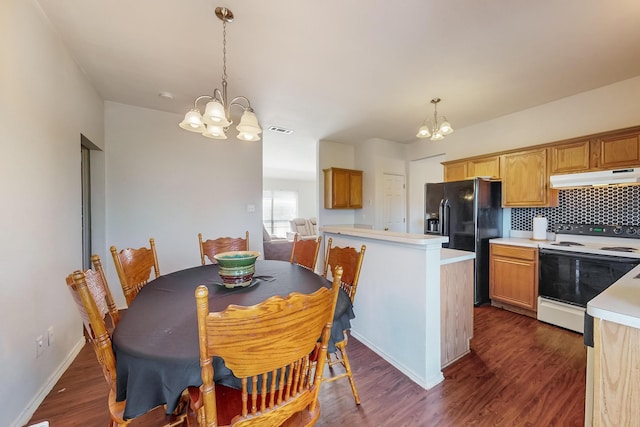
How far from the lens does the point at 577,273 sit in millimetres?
2502

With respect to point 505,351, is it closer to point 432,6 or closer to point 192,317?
point 192,317

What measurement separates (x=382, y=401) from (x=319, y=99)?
301 centimetres

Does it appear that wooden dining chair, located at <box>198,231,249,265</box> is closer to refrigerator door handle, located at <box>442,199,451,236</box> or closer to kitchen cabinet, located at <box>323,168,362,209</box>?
kitchen cabinet, located at <box>323,168,362,209</box>

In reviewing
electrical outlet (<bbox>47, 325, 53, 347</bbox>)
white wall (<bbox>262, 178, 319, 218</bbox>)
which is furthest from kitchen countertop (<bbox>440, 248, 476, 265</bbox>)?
white wall (<bbox>262, 178, 319, 218</bbox>)

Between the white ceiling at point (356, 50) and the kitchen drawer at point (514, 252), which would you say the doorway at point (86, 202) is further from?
the kitchen drawer at point (514, 252)

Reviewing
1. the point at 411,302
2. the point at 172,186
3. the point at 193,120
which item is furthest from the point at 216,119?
the point at 172,186

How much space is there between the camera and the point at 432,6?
5.53ft

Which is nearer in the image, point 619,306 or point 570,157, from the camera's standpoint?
point 619,306

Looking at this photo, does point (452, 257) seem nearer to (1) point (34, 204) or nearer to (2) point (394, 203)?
(1) point (34, 204)

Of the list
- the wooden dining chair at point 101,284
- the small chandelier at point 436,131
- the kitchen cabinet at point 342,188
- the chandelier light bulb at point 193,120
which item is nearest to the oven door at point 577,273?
the small chandelier at point 436,131

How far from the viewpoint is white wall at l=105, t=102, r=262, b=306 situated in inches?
123

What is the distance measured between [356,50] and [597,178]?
2.75 m

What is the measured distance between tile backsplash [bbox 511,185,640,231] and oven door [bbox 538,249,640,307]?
27.6 inches

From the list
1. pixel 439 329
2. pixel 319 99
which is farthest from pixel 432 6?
pixel 439 329
